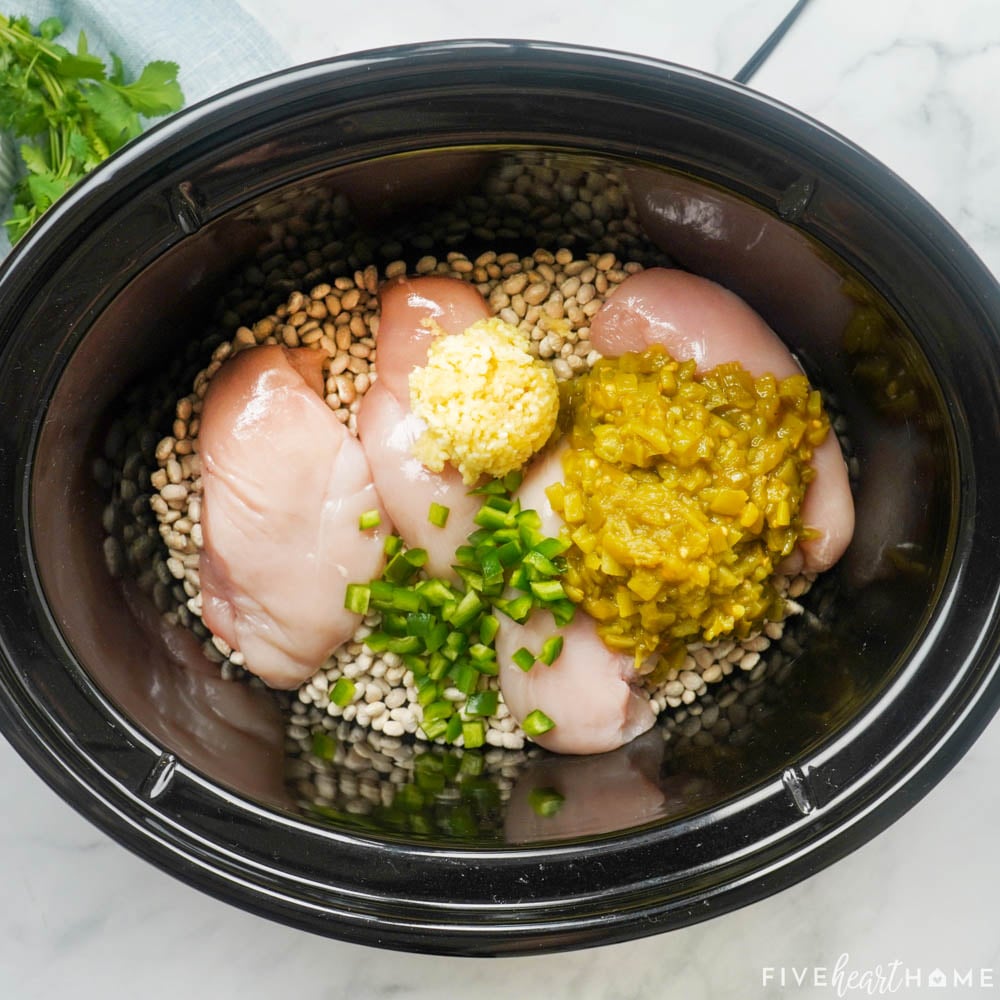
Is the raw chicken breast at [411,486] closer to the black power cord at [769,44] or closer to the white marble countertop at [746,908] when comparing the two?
the white marble countertop at [746,908]

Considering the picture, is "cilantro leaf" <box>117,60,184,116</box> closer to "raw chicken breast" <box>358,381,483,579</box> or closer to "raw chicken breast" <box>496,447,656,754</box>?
"raw chicken breast" <box>358,381,483,579</box>

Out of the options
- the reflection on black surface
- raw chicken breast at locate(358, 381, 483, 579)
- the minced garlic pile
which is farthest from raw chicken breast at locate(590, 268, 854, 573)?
raw chicken breast at locate(358, 381, 483, 579)

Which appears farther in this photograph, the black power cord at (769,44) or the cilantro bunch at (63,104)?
the black power cord at (769,44)

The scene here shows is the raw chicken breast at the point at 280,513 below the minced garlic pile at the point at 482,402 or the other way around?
below

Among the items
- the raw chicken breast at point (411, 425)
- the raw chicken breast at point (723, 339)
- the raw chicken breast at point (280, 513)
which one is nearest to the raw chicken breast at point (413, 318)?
the raw chicken breast at point (411, 425)

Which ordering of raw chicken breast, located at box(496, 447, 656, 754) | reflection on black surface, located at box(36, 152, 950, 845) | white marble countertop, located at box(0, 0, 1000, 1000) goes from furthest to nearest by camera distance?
white marble countertop, located at box(0, 0, 1000, 1000) < raw chicken breast, located at box(496, 447, 656, 754) < reflection on black surface, located at box(36, 152, 950, 845)

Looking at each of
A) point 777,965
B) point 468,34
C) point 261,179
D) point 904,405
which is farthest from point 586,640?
point 468,34
